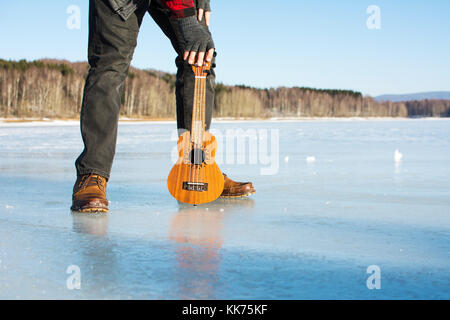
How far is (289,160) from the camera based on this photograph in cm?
592

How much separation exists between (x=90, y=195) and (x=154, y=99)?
69875mm

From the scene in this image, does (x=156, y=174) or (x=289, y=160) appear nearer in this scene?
(x=156, y=174)

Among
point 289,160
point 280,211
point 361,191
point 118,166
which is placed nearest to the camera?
point 280,211

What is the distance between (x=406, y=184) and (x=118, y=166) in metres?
2.63

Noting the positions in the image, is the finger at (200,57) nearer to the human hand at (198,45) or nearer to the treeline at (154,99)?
the human hand at (198,45)

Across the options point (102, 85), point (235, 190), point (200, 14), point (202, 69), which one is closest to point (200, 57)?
point (202, 69)

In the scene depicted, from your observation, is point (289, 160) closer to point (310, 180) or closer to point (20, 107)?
point (310, 180)

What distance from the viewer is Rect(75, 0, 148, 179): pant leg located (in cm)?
294

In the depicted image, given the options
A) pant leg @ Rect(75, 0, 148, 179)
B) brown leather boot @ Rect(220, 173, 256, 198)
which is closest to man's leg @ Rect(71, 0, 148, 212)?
pant leg @ Rect(75, 0, 148, 179)

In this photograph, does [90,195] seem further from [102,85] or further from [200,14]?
[200,14]

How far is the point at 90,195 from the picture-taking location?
2752 mm

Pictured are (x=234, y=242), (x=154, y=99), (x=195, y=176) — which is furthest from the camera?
(x=154, y=99)

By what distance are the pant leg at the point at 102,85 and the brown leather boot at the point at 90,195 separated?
51 millimetres
